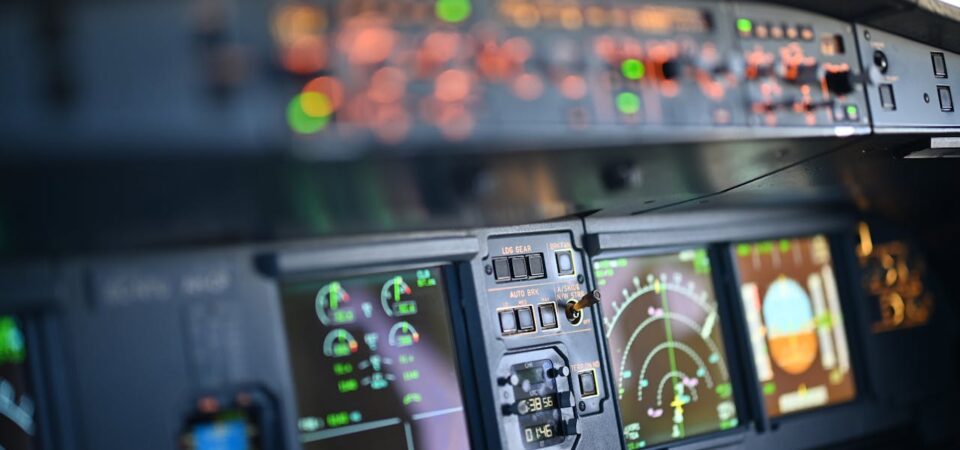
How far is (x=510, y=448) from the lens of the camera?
2588mm

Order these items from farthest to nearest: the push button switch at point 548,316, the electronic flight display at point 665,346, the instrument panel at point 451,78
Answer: the electronic flight display at point 665,346
the push button switch at point 548,316
the instrument panel at point 451,78

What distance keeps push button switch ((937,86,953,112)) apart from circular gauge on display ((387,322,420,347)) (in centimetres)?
147

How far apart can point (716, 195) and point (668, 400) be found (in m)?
0.59

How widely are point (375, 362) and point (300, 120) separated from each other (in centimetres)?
99

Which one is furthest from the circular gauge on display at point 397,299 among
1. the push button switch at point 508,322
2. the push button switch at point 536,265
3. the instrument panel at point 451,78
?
the instrument panel at point 451,78

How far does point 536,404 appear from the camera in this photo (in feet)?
8.77

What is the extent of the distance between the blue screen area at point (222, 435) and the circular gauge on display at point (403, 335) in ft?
1.52

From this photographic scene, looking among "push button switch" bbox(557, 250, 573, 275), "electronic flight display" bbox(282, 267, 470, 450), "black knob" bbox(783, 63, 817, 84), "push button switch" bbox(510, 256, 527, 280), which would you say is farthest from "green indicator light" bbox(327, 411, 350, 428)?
"black knob" bbox(783, 63, 817, 84)

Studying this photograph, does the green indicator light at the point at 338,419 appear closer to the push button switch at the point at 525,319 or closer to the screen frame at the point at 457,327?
the screen frame at the point at 457,327

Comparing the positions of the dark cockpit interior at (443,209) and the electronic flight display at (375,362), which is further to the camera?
the electronic flight display at (375,362)

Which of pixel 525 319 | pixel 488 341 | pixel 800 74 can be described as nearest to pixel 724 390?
pixel 525 319

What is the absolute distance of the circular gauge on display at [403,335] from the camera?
252 cm

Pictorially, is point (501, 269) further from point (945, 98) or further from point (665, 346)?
point (945, 98)

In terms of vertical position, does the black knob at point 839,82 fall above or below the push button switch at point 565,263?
above
